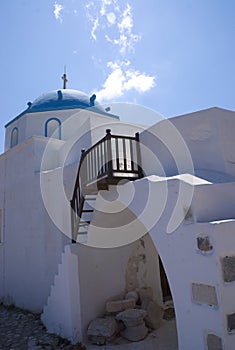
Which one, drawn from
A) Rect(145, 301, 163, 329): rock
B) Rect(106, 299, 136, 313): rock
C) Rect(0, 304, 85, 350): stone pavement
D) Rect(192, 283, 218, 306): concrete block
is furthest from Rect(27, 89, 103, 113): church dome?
Rect(192, 283, 218, 306): concrete block

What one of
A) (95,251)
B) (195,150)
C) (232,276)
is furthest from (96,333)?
(195,150)

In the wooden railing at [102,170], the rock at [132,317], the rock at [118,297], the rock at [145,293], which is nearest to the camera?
the wooden railing at [102,170]

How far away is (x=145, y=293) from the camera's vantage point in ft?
22.0

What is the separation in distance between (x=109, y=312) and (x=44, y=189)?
13.5 feet

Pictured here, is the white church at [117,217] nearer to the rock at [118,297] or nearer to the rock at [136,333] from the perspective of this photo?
the rock at [118,297]

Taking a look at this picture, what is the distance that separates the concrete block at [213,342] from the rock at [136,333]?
2.42 meters

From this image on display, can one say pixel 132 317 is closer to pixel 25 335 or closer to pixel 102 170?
pixel 25 335

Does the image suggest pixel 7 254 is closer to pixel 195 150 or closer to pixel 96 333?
pixel 96 333

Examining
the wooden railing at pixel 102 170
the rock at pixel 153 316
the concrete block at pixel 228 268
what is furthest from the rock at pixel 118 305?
the concrete block at pixel 228 268

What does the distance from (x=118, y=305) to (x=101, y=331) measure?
817 mm

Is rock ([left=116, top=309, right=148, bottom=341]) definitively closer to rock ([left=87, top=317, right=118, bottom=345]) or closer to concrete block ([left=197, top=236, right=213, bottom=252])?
rock ([left=87, top=317, right=118, bottom=345])

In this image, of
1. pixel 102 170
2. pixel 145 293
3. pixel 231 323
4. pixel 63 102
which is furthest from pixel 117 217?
pixel 63 102

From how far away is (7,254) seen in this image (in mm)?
9359

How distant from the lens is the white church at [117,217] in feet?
11.0
